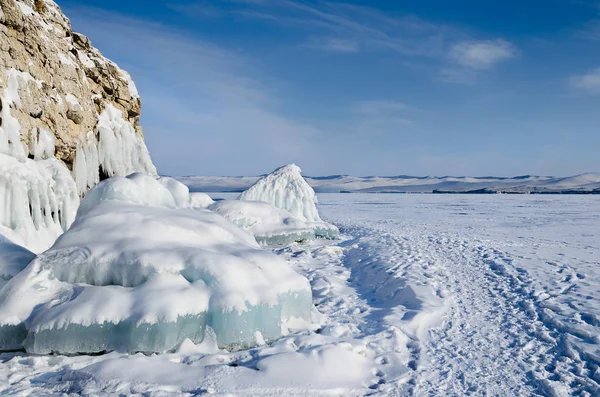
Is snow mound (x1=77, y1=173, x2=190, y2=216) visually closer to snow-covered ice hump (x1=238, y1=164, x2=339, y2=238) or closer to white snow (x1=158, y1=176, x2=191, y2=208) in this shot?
white snow (x1=158, y1=176, x2=191, y2=208)

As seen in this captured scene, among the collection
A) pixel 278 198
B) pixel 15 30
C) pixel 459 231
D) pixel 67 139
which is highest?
pixel 15 30

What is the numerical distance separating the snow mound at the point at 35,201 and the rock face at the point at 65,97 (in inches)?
21.4

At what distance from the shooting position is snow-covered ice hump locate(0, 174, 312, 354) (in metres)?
4.50

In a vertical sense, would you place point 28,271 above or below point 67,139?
below

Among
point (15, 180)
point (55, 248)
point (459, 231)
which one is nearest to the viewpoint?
point (55, 248)

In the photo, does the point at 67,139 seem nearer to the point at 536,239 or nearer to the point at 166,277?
the point at 166,277

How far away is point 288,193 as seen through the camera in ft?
56.3

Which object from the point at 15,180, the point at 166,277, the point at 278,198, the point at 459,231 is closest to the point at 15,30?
the point at 15,180

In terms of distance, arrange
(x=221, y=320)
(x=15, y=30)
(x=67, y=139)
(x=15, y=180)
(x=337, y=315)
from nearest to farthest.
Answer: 1. (x=221, y=320)
2. (x=337, y=315)
3. (x=15, y=180)
4. (x=15, y=30)
5. (x=67, y=139)

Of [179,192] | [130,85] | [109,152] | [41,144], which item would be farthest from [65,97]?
[179,192]

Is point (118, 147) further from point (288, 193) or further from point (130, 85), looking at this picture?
point (288, 193)

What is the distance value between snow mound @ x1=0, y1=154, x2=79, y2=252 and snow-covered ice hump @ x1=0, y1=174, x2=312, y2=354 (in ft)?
11.7

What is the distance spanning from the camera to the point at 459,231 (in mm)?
16969

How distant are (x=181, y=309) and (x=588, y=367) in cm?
437
